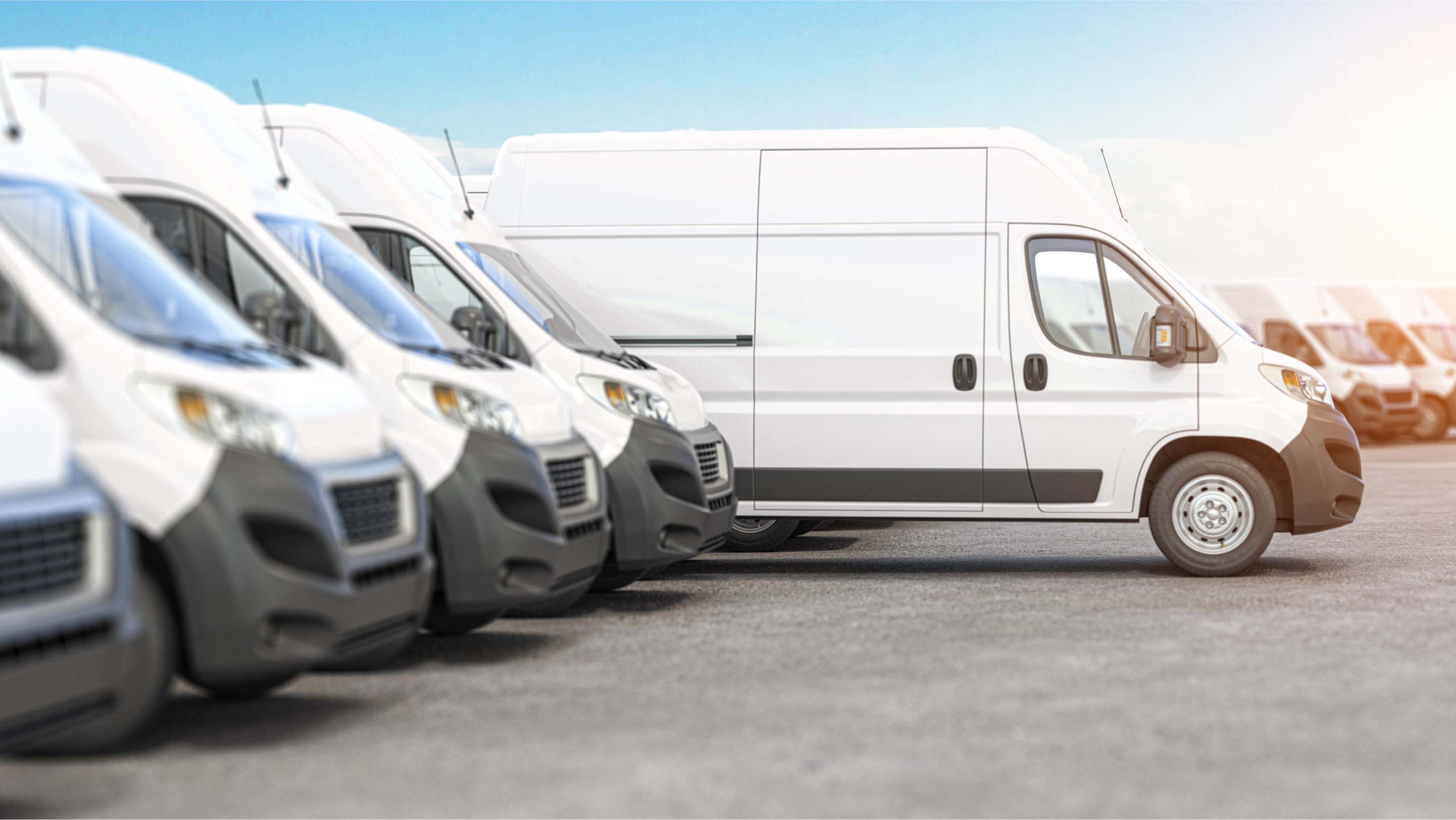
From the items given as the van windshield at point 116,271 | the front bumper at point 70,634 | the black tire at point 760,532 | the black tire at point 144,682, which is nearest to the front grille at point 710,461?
the black tire at point 760,532

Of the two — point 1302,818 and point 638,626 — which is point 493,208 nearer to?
point 638,626

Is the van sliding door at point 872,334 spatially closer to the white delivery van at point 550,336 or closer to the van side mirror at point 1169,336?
the white delivery van at point 550,336

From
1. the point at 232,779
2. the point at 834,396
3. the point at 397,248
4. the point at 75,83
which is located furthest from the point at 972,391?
the point at 232,779

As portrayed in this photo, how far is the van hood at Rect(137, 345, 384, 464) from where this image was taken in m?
5.82

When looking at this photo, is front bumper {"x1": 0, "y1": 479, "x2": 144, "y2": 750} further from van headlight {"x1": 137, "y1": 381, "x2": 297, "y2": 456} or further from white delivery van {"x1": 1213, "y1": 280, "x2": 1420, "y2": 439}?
white delivery van {"x1": 1213, "y1": 280, "x2": 1420, "y2": 439}

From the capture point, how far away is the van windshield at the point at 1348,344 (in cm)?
2953

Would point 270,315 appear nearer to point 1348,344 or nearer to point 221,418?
point 221,418

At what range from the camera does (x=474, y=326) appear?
9258 mm

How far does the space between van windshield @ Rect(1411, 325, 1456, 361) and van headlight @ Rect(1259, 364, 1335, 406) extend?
2221 cm

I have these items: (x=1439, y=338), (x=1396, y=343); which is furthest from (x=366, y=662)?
(x=1439, y=338)

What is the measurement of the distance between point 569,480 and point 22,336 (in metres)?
3.07

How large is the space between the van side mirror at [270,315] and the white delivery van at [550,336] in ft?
5.35

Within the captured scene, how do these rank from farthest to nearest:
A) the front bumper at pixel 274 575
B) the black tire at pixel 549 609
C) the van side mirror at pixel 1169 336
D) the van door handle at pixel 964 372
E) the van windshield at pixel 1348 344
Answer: the van windshield at pixel 1348 344, the van door handle at pixel 964 372, the van side mirror at pixel 1169 336, the black tire at pixel 549 609, the front bumper at pixel 274 575

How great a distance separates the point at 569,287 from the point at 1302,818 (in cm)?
737
